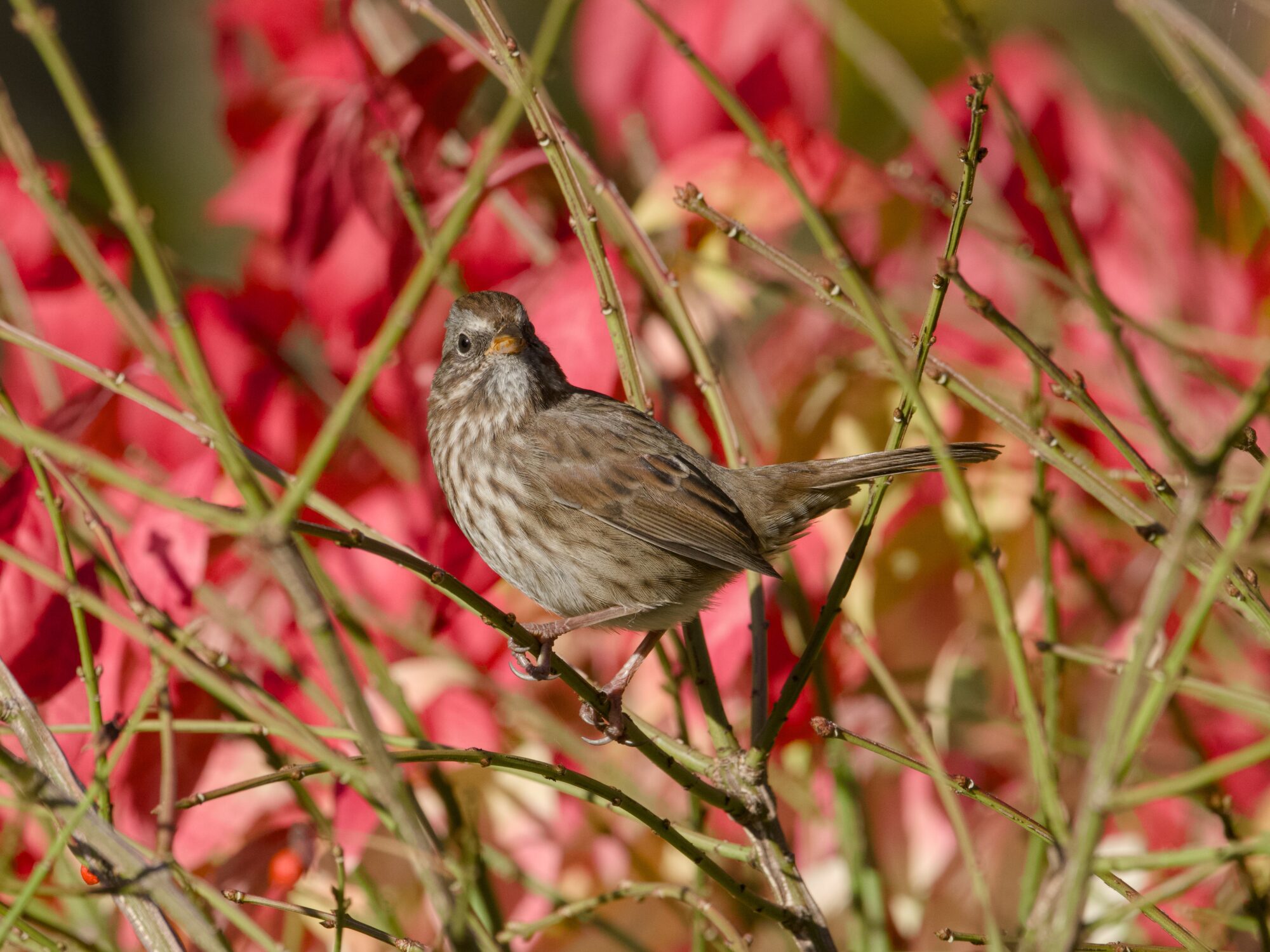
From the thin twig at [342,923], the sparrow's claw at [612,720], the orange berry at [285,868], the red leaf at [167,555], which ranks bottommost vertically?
the orange berry at [285,868]

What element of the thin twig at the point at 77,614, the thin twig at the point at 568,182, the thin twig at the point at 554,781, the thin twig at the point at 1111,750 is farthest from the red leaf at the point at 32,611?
the thin twig at the point at 1111,750

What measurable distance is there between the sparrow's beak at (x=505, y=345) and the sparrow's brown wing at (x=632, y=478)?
232 millimetres

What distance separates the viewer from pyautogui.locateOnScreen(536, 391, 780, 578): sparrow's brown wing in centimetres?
261

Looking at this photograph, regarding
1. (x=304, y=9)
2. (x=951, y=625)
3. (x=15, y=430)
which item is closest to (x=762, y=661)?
(x=951, y=625)

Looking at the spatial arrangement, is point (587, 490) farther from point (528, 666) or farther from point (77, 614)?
point (77, 614)

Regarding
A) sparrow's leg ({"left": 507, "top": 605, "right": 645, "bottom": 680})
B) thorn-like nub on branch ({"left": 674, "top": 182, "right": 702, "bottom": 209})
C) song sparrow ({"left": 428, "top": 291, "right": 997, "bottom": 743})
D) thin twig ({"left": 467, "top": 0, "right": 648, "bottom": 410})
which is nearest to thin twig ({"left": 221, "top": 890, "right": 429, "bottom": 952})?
sparrow's leg ({"left": 507, "top": 605, "right": 645, "bottom": 680})

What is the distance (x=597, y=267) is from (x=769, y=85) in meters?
0.98

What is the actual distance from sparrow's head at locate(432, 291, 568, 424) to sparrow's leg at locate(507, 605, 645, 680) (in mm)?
530

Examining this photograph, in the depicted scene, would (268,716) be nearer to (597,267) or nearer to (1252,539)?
(597,267)

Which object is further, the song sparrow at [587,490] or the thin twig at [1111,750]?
the song sparrow at [587,490]

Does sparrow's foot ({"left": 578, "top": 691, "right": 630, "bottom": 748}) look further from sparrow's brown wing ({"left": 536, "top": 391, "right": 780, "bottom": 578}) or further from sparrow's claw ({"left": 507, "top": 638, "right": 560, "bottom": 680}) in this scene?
sparrow's brown wing ({"left": 536, "top": 391, "right": 780, "bottom": 578})

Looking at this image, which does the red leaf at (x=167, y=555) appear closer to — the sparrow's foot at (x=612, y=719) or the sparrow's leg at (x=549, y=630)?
the sparrow's leg at (x=549, y=630)

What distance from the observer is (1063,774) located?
8.53 ft

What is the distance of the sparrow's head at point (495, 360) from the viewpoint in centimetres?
251
